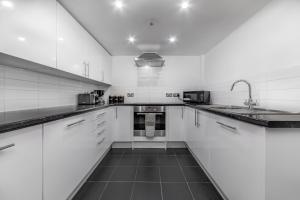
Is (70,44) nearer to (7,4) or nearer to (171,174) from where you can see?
(7,4)

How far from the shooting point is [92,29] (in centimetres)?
235

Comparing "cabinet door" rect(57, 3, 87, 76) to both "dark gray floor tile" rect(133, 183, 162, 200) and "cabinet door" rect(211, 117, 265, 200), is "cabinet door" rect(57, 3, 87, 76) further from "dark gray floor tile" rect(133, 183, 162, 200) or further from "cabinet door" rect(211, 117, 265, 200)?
"cabinet door" rect(211, 117, 265, 200)

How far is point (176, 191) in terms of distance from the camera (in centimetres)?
174

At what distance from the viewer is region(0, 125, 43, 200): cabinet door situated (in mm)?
815

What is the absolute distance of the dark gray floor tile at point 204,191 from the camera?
163 cm

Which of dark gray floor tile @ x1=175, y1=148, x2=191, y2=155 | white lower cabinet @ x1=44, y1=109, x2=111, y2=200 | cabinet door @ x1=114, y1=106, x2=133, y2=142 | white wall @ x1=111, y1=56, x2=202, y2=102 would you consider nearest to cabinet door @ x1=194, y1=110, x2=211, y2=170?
dark gray floor tile @ x1=175, y1=148, x2=191, y2=155

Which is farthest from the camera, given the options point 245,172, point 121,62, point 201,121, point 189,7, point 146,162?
point 121,62

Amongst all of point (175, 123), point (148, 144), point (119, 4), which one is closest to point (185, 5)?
point (119, 4)

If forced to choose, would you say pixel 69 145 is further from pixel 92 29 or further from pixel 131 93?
pixel 131 93

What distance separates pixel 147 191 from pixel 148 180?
229 millimetres

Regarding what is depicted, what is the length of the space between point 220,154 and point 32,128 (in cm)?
157

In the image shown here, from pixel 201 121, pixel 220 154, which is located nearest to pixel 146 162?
pixel 201 121

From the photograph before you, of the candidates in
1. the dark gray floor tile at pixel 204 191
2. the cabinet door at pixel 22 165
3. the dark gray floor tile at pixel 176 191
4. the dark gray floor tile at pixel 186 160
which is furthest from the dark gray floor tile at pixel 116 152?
the cabinet door at pixel 22 165

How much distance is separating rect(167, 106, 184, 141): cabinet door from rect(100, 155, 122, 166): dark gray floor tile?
1108 millimetres
